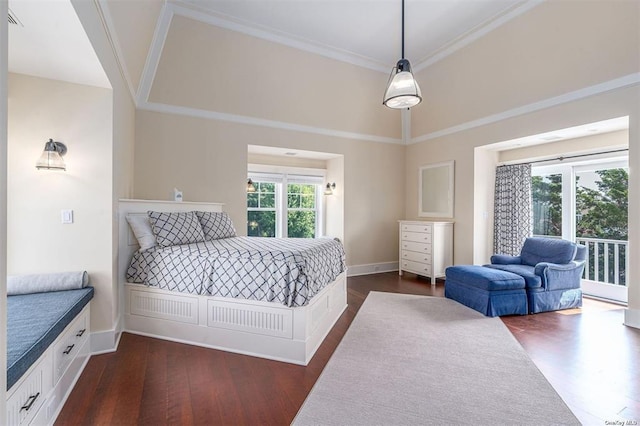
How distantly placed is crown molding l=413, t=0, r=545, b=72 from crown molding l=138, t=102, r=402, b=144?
1442mm

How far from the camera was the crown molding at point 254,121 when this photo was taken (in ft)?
13.0

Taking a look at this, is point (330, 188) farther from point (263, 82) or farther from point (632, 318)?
point (632, 318)

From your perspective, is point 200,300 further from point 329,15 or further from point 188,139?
point 329,15

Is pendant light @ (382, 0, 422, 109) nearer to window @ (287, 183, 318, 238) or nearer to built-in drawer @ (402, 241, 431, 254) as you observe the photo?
built-in drawer @ (402, 241, 431, 254)

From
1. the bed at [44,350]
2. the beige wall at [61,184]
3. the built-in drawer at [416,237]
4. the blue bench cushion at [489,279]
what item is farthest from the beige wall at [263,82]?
the blue bench cushion at [489,279]

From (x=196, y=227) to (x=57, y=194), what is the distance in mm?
1197

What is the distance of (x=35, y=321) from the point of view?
5.64ft

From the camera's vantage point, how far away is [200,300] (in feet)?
8.68

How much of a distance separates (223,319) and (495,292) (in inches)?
114

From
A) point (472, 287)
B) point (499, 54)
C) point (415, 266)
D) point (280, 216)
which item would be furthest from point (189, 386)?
point (499, 54)

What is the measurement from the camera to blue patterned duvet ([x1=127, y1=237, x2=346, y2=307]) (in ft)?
7.88

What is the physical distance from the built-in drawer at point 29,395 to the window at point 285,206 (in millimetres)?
3663

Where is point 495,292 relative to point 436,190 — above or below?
below

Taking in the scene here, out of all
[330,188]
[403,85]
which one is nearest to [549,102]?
[403,85]
